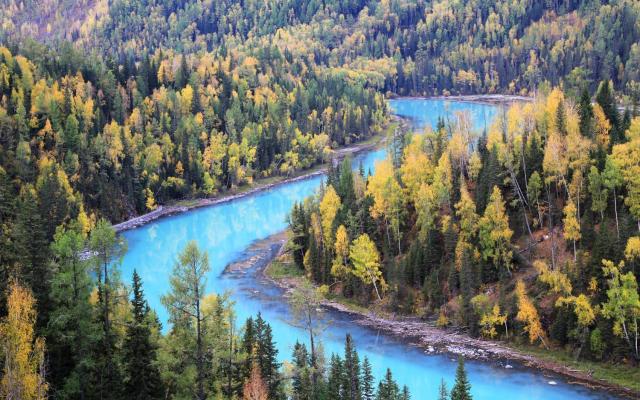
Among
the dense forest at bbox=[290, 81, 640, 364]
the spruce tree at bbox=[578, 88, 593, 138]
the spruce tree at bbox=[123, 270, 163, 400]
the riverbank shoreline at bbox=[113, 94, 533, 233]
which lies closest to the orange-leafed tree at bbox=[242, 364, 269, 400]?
the spruce tree at bbox=[123, 270, 163, 400]

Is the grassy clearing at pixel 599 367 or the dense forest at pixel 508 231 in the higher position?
the dense forest at pixel 508 231

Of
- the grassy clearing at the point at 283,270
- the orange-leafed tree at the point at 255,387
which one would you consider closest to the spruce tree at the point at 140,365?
the orange-leafed tree at the point at 255,387

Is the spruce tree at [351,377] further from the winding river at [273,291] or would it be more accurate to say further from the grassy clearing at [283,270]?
the grassy clearing at [283,270]

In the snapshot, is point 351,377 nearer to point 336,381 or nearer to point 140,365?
point 336,381

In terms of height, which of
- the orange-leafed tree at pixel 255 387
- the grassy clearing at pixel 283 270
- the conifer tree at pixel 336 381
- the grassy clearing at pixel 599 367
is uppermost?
the orange-leafed tree at pixel 255 387

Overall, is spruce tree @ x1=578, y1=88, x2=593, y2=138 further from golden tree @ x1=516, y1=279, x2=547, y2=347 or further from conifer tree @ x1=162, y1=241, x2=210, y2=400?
conifer tree @ x1=162, y1=241, x2=210, y2=400

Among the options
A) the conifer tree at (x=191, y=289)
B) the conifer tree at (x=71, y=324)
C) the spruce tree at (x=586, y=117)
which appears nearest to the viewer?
the conifer tree at (x=191, y=289)

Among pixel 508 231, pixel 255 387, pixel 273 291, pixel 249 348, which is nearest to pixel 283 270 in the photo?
pixel 273 291
